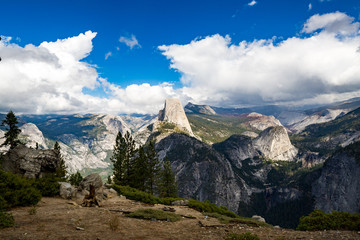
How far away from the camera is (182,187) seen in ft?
610

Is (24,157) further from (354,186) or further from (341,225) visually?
(354,186)

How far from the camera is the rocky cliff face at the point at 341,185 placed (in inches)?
6545

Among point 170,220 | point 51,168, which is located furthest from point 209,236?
point 51,168

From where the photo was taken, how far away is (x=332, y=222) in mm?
14992

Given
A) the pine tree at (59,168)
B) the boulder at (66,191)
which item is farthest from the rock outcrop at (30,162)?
the boulder at (66,191)

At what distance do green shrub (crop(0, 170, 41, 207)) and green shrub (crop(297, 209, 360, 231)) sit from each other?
24485 mm

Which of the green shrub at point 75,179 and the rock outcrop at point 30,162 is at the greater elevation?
the rock outcrop at point 30,162

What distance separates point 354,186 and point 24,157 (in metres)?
233

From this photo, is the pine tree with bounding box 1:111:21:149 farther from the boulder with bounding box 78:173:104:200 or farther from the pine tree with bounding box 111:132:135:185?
the boulder with bounding box 78:173:104:200

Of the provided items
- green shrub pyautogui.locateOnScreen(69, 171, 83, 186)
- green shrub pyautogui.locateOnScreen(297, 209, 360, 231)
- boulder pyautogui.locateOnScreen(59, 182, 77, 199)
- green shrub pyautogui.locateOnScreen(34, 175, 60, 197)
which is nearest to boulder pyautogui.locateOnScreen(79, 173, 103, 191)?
boulder pyautogui.locateOnScreen(59, 182, 77, 199)

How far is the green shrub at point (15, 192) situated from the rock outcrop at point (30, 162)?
425 inches

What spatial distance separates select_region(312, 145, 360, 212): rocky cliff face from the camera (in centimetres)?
16624

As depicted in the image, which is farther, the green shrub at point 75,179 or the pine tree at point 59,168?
the green shrub at point 75,179

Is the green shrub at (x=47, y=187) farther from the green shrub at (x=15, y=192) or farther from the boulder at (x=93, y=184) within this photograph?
the green shrub at (x=15, y=192)
